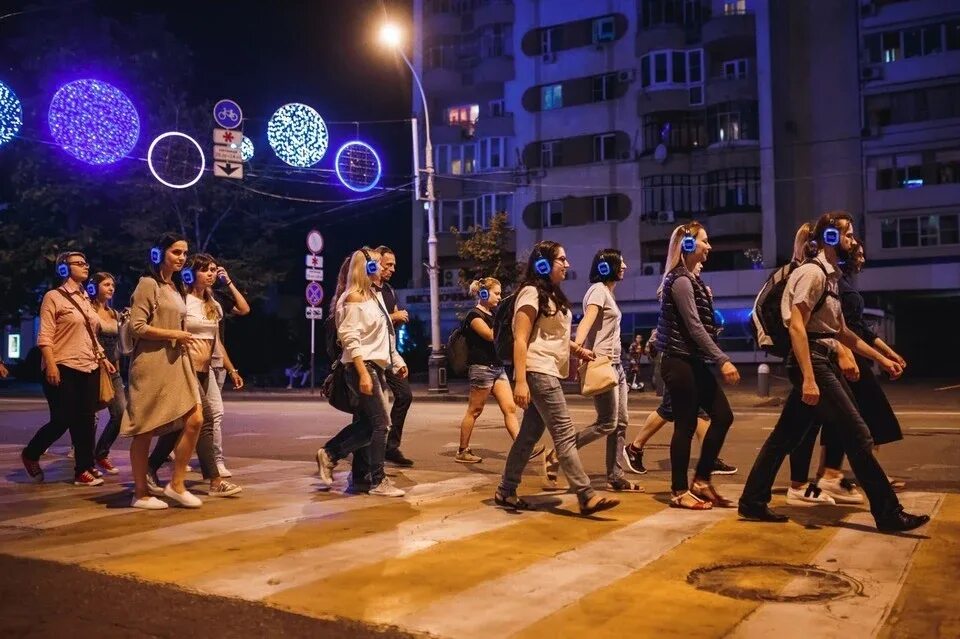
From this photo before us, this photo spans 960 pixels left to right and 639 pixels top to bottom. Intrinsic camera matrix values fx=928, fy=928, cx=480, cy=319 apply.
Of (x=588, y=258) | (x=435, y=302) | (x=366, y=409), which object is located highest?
(x=588, y=258)

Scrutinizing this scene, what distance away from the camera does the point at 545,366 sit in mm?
6293

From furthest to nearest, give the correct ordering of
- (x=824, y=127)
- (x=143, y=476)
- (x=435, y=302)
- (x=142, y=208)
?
(x=824, y=127) → (x=142, y=208) → (x=435, y=302) → (x=143, y=476)

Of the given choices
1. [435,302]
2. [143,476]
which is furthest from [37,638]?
[435,302]

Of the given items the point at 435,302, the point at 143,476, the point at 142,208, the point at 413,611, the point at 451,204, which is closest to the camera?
the point at 413,611

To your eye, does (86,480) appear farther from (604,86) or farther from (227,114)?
(604,86)

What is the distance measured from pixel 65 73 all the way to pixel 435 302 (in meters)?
19.9

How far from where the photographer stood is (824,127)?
41.3m

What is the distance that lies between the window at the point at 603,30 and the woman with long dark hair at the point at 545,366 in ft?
127

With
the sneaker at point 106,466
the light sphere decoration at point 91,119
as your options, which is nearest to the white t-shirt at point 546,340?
the sneaker at point 106,466

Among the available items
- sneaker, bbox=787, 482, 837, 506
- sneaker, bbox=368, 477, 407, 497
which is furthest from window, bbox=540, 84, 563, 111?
sneaker, bbox=787, 482, 837, 506

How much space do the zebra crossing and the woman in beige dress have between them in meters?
0.33

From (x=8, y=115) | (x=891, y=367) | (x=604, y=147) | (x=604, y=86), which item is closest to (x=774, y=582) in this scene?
(x=891, y=367)

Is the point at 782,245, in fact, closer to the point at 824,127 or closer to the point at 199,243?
the point at 824,127

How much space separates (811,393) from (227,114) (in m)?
14.4
